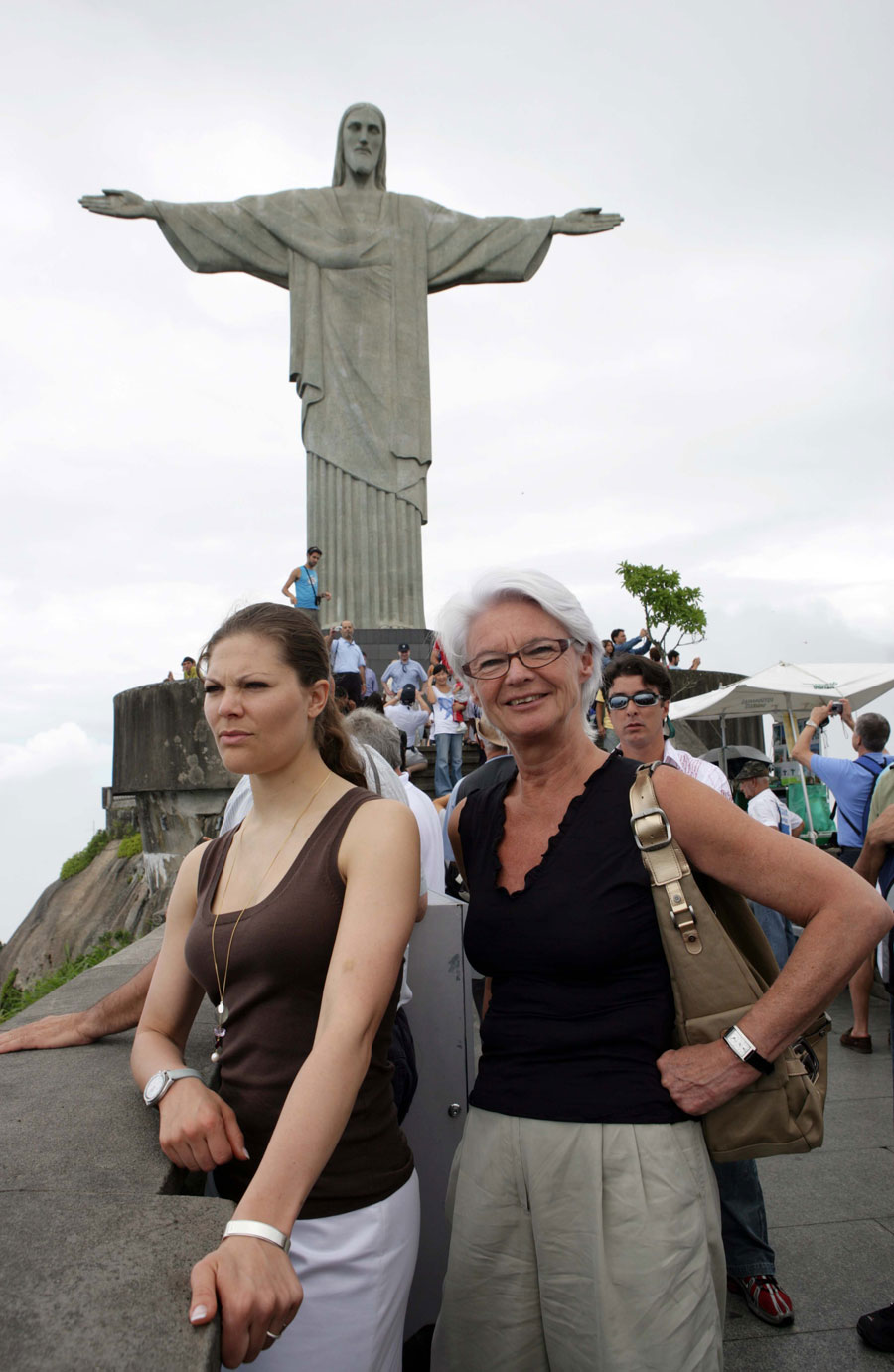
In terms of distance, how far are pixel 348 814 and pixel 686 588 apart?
104 feet

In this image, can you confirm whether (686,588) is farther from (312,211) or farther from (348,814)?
(348,814)

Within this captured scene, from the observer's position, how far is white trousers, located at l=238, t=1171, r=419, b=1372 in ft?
4.74

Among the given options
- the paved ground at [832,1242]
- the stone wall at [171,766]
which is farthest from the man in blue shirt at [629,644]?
the paved ground at [832,1242]

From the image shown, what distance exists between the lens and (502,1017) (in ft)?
5.53

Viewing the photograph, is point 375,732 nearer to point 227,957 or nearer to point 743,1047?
point 227,957

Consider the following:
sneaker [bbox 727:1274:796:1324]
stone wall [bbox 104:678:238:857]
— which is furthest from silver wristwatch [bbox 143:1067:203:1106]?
stone wall [bbox 104:678:238:857]

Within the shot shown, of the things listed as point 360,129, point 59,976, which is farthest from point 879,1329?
point 360,129

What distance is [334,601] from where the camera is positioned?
1234cm

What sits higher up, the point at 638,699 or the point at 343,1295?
the point at 638,699

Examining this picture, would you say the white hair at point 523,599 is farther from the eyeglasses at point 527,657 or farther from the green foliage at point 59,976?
the green foliage at point 59,976

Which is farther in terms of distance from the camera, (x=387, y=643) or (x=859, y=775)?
(x=387, y=643)

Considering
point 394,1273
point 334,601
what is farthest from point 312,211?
point 394,1273

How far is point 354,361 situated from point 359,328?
18.4 inches

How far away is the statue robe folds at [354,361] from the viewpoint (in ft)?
40.8
